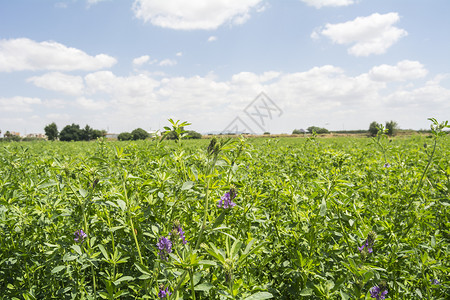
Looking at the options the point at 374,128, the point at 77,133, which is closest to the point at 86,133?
the point at 77,133

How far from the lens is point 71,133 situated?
79.7 meters

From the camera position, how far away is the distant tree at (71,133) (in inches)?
3113

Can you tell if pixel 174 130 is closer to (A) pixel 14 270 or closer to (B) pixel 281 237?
(B) pixel 281 237

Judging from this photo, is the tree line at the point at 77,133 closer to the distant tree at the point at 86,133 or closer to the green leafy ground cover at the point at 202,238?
the distant tree at the point at 86,133

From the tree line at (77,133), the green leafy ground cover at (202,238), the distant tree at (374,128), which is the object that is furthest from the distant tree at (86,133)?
the green leafy ground cover at (202,238)

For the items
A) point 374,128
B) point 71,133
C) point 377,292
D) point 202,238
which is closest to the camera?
point 377,292

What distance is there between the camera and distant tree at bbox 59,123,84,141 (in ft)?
259

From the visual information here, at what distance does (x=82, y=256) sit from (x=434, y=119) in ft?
9.91

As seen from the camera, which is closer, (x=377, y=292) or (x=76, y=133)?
(x=377, y=292)

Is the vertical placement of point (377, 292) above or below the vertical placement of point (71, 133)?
below

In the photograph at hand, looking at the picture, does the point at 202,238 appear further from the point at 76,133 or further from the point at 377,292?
the point at 76,133

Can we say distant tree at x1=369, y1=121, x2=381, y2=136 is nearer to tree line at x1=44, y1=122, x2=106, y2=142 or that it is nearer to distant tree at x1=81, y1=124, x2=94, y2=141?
tree line at x1=44, y1=122, x2=106, y2=142

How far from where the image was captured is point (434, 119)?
2.26m

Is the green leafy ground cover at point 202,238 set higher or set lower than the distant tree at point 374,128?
lower
